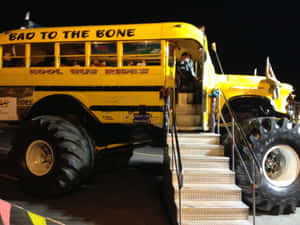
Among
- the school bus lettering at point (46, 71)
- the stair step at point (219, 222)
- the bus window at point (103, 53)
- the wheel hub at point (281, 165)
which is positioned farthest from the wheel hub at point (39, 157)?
the wheel hub at point (281, 165)

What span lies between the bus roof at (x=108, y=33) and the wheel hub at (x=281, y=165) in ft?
9.89

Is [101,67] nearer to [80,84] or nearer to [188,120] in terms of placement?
[80,84]

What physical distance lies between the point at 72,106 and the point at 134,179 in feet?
8.78

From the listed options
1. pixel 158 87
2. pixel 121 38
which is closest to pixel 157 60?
pixel 158 87

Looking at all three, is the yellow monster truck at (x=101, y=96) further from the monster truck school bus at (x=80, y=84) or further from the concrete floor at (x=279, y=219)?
the concrete floor at (x=279, y=219)

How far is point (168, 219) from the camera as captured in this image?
4.29 meters

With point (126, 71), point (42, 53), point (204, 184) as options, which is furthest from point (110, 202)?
point (42, 53)

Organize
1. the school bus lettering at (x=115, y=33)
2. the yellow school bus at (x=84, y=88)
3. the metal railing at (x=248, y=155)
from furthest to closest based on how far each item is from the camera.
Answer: the school bus lettering at (x=115, y=33), the yellow school bus at (x=84, y=88), the metal railing at (x=248, y=155)

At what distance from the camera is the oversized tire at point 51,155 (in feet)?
16.7

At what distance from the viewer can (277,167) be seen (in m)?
5.00

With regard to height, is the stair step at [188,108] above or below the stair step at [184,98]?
below

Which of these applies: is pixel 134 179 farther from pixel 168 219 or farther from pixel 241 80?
pixel 241 80

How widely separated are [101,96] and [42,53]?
2.15 m

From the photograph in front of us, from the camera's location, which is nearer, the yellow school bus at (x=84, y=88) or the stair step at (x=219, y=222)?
the stair step at (x=219, y=222)
